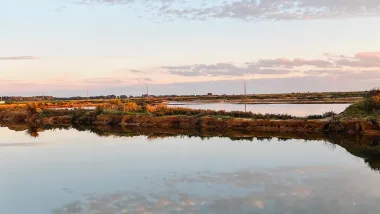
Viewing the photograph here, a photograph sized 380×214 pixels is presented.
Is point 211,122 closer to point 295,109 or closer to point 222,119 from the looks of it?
point 222,119

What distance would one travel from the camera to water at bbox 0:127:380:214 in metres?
8.03

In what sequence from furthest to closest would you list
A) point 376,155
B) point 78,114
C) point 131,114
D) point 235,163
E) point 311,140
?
point 78,114
point 131,114
point 311,140
point 376,155
point 235,163

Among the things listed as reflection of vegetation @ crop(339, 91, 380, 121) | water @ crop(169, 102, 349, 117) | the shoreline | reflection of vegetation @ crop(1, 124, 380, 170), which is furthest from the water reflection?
water @ crop(169, 102, 349, 117)

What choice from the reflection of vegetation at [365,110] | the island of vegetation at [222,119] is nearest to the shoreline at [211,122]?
the island of vegetation at [222,119]

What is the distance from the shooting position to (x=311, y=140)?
18.5 meters

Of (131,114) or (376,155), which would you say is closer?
(376,155)

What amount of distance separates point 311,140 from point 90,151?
9797mm

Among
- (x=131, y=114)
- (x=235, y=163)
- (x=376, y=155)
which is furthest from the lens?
(x=131, y=114)

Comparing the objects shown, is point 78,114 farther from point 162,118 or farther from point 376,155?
point 376,155

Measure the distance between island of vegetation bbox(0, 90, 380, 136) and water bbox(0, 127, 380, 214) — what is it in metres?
4.54

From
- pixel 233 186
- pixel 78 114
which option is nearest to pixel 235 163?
pixel 233 186

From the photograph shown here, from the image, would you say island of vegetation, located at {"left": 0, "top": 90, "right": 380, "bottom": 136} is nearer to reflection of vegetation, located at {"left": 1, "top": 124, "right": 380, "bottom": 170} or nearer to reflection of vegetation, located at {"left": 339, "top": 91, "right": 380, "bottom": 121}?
reflection of vegetation, located at {"left": 339, "top": 91, "right": 380, "bottom": 121}

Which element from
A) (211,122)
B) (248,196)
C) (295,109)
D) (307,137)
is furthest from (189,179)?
(295,109)

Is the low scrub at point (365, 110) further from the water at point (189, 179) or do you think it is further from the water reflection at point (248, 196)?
the water reflection at point (248, 196)
